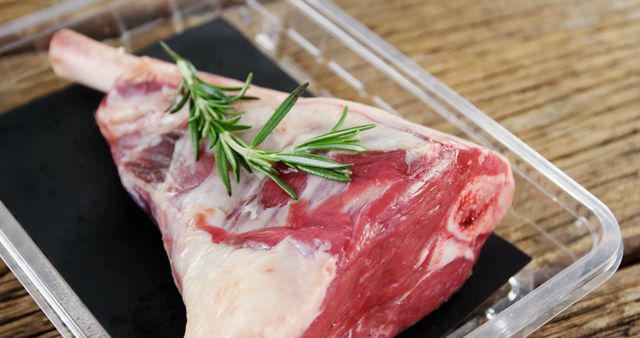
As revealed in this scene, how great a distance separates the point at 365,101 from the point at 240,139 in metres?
0.75

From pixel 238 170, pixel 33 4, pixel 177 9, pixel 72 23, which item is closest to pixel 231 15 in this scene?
pixel 177 9

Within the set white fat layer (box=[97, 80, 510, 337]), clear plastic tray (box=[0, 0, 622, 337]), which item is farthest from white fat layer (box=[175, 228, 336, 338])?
clear plastic tray (box=[0, 0, 622, 337])

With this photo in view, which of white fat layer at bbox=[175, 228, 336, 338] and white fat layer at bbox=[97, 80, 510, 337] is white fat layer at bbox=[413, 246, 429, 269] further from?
white fat layer at bbox=[175, 228, 336, 338]

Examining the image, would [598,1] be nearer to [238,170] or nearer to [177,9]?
[177,9]

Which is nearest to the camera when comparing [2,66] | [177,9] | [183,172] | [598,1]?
[183,172]

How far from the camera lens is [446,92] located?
1982mm

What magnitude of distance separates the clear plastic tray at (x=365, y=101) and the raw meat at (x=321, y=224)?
0.62 ft

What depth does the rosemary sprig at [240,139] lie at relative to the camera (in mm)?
1418

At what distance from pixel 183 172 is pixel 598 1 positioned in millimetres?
1880

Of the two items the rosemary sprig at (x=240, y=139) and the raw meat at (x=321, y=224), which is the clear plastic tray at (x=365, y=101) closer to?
the raw meat at (x=321, y=224)

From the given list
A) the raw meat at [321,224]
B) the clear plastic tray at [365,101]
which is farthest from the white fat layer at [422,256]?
the clear plastic tray at [365,101]

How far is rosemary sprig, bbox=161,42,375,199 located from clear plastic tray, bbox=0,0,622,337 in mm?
416

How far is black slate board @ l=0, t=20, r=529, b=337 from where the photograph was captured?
162cm

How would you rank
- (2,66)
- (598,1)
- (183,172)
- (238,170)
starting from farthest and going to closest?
(598,1)
(2,66)
(183,172)
(238,170)
